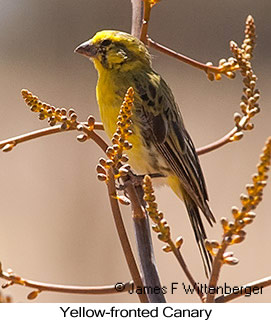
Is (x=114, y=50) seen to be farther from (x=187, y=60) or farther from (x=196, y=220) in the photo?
(x=187, y=60)

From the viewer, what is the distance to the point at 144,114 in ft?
4.90

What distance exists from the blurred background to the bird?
57.6 inches

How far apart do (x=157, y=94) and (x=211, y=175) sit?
9.09 feet

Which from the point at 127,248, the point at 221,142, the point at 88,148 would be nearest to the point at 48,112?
the point at 127,248

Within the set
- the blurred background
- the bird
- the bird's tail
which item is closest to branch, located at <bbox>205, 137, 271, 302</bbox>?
the bird's tail

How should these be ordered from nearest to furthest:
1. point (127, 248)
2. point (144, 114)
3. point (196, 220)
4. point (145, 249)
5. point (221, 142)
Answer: point (127, 248) < point (145, 249) < point (221, 142) < point (196, 220) < point (144, 114)

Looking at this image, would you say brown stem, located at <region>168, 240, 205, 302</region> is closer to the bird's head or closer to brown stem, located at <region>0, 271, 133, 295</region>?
brown stem, located at <region>0, 271, 133, 295</region>

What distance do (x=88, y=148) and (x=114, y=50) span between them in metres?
2.82

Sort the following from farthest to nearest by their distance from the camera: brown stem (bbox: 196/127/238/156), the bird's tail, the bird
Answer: the bird, the bird's tail, brown stem (bbox: 196/127/238/156)

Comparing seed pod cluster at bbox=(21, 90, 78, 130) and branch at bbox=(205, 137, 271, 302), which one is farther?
seed pod cluster at bbox=(21, 90, 78, 130)

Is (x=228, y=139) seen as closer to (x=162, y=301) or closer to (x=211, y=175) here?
(x=162, y=301)

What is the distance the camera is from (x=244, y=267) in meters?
3.71

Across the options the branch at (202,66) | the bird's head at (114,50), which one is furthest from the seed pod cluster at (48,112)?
the bird's head at (114,50)

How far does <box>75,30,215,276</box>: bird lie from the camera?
1463 mm
